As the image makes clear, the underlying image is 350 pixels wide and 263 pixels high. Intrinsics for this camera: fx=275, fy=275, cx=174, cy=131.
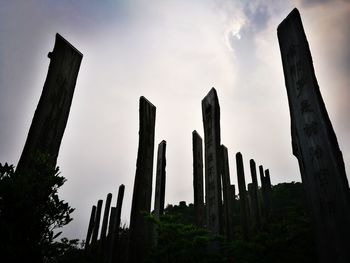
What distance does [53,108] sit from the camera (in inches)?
172

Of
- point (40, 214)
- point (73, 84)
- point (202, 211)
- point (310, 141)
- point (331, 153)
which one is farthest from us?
point (202, 211)

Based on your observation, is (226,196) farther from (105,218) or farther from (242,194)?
(105,218)

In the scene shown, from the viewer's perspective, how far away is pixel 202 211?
24.4ft

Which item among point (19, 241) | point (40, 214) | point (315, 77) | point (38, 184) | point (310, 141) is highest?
point (315, 77)

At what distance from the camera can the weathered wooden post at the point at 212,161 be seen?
5.45m

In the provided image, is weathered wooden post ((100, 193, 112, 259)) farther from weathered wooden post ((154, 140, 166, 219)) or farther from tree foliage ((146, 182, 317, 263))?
tree foliage ((146, 182, 317, 263))

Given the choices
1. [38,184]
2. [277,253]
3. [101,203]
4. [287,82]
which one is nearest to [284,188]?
[101,203]

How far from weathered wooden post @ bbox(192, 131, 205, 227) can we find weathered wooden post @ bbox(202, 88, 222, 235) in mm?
1670

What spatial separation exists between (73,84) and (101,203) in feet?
49.7

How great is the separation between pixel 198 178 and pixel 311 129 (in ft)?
14.3

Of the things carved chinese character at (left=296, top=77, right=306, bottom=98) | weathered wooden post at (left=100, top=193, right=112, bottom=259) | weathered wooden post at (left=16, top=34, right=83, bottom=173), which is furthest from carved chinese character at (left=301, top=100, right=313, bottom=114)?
weathered wooden post at (left=100, top=193, right=112, bottom=259)

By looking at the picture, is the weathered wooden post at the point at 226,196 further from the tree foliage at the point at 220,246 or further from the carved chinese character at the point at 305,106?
the carved chinese character at the point at 305,106

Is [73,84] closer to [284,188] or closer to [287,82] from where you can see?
[287,82]

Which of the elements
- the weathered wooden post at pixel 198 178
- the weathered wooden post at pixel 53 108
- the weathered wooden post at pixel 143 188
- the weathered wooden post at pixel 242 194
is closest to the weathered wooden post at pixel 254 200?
the weathered wooden post at pixel 242 194
